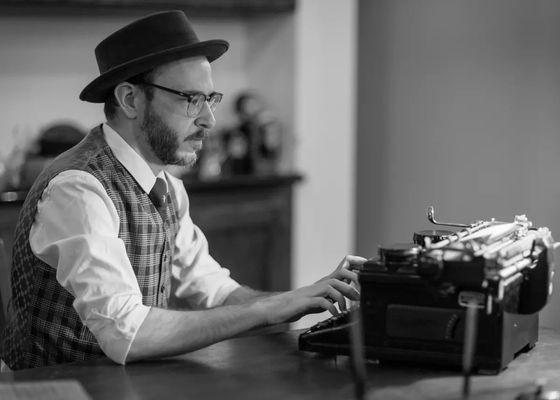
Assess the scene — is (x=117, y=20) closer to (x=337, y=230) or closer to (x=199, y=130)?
(x=337, y=230)

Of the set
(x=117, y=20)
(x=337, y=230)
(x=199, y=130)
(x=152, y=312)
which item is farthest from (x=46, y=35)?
(x=152, y=312)

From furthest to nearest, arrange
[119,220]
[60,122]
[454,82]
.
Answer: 1. [454,82]
2. [60,122]
3. [119,220]

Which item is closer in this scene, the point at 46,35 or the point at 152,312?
the point at 152,312

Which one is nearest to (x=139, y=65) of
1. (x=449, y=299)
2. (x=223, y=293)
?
(x=223, y=293)

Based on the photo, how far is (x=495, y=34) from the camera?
201 inches

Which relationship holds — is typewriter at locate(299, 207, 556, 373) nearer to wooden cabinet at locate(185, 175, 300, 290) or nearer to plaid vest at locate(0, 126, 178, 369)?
plaid vest at locate(0, 126, 178, 369)

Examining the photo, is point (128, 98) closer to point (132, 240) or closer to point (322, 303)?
point (132, 240)

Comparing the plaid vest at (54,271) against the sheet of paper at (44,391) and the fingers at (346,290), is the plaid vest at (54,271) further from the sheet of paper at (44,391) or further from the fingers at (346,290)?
the fingers at (346,290)

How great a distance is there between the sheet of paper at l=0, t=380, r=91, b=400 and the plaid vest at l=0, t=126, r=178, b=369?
1.58ft

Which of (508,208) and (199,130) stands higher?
(199,130)

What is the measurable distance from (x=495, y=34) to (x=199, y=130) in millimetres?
2638

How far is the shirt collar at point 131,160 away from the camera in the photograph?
2.84 meters

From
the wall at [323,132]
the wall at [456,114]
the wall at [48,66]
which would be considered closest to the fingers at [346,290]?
the wall at [456,114]

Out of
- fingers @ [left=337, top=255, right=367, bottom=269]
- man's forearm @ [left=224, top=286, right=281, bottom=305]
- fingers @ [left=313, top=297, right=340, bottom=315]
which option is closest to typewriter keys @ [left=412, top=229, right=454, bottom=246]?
fingers @ [left=337, top=255, right=367, bottom=269]
